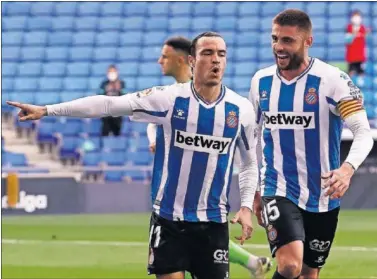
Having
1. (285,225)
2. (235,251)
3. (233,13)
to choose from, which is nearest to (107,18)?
(233,13)

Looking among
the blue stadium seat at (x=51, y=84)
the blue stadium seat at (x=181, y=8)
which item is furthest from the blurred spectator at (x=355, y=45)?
the blue stadium seat at (x=51, y=84)

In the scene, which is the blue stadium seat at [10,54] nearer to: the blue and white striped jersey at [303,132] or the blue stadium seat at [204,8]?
the blue stadium seat at [204,8]

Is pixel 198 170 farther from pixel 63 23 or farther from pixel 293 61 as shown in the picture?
pixel 63 23

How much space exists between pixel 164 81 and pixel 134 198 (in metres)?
5.73

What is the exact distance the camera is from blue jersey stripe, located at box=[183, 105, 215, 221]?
22.1 feet

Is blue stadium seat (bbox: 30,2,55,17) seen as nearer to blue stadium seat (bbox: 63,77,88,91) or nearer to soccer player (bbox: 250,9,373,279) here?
blue stadium seat (bbox: 63,77,88,91)

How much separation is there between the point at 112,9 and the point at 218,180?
75.4 ft

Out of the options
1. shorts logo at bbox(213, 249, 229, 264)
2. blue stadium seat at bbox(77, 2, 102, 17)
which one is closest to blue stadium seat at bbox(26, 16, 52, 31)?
blue stadium seat at bbox(77, 2, 102, 17)

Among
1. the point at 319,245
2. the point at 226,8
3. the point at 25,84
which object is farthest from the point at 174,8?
the point at 319,245

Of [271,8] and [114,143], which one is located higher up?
[271,8]

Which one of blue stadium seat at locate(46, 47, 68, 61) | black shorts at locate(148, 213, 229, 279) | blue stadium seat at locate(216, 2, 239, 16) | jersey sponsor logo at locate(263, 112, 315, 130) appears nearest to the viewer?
black shorts at locate(148, 213, 229, 279)

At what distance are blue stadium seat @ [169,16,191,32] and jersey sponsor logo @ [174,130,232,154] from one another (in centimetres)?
2140

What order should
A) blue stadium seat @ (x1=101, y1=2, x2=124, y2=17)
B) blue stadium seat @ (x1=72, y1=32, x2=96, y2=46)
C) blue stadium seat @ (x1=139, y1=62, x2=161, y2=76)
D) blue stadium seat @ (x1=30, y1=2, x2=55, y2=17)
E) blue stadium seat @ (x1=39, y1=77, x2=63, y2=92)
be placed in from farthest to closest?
blue stadium seat @ (x1=30, y1=2, x2=55, y2=17), blue stadium seat @ (x1=101, y1=2, x2=124, y2=17), blue stadium seat @ (x1=72, y1=32, x2=96, y2=46), blue stadium seat @ (x1=139, y1=62, x2=161, y2=76), blue stadium seat @ (x1=39, y1=77, x2=63, y2=92)

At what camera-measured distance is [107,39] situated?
28.4 meters
